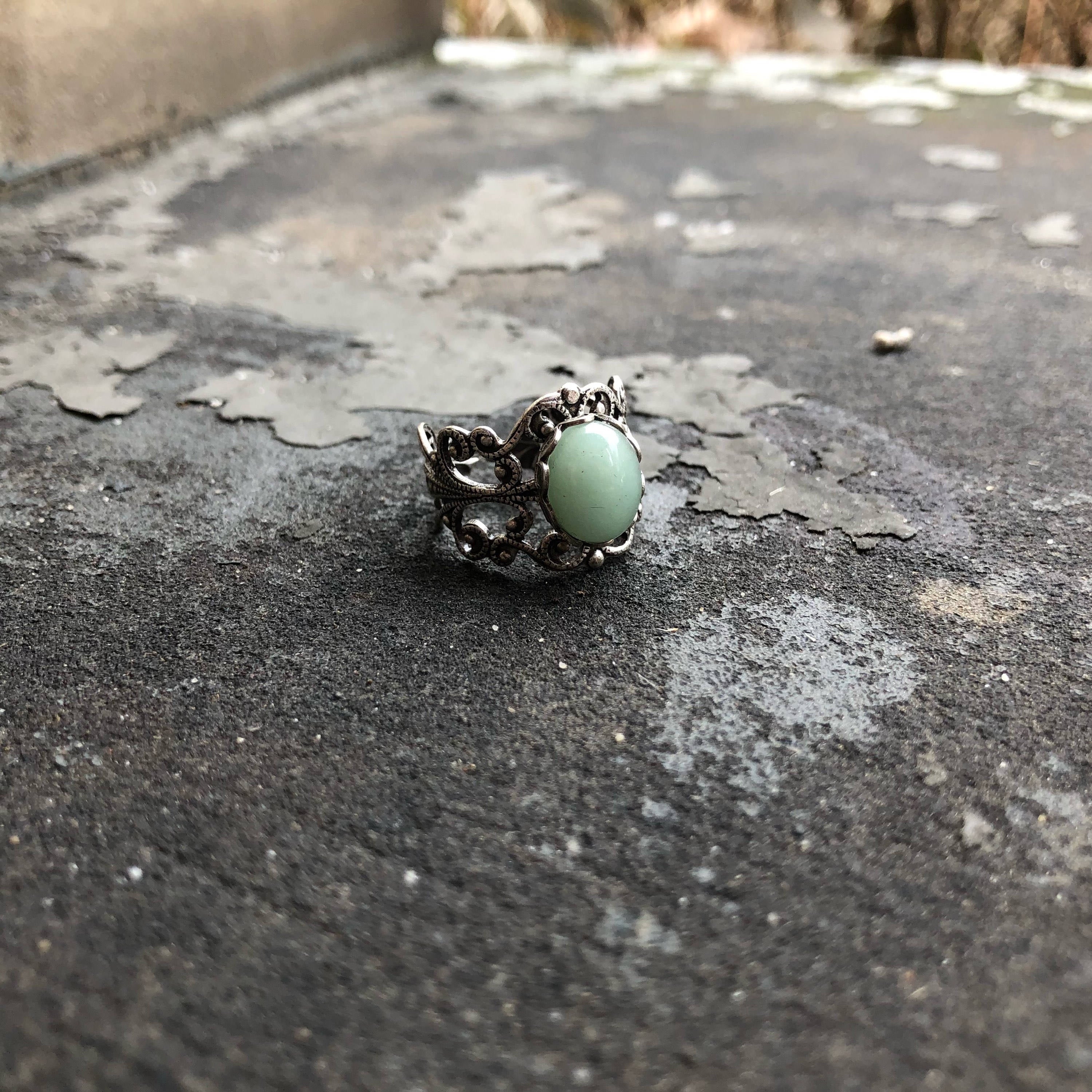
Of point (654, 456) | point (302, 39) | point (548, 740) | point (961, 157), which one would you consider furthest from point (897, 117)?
point (548, 740)

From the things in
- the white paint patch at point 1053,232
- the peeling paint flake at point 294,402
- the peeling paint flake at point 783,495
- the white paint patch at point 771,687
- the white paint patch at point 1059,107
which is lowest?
the white paint patch at point 771,687

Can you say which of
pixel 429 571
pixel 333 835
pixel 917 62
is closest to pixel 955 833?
pixel 333 835

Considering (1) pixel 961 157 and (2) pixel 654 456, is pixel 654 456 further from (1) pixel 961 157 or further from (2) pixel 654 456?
(1) pixel 961 157

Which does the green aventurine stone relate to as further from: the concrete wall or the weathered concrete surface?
the concrete wall

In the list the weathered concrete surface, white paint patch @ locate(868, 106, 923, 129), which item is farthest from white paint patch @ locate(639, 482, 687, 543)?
white paint patch @ locate(868, 106, 923, 129)

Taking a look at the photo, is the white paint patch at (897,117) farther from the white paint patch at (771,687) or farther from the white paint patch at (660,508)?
the white paint patch at (771,687)

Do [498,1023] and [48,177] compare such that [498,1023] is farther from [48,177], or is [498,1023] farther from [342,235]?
[48,177]

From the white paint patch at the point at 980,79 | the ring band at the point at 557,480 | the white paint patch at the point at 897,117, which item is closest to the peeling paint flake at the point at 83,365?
the ring band at the point at 557,480
